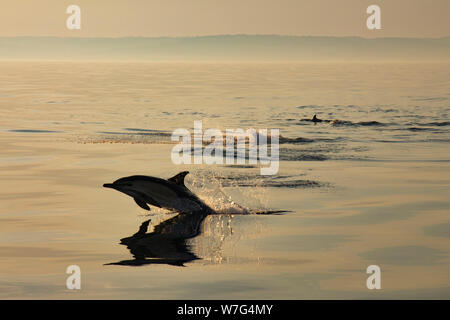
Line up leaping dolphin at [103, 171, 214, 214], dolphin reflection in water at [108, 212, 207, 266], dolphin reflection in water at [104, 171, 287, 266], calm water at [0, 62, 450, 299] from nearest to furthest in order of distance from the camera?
1. calm water at [0, 62, 450, 299]
2. dolphin reflection in water at [108, 212, 207, 266]
3. dolphin reflection in water at [104, 171, 287, 266]
4. leaping dolphin at [103, 171, 214, 214]

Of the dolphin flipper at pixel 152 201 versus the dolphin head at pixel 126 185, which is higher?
the dolphin head at pixel 126 185

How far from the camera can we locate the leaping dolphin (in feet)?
57.6

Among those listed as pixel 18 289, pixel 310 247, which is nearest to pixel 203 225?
pixel 310 247

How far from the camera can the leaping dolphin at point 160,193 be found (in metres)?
17.5

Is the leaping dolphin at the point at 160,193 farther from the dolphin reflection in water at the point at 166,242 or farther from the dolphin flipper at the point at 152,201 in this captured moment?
the dolphin reflection in water at the point at 166,242

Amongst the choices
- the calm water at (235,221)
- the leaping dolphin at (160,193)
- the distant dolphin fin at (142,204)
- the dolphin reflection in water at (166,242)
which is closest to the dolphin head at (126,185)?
the leaping dolphin at (160,193)

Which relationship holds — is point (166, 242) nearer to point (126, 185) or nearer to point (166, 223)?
point (166, 223)

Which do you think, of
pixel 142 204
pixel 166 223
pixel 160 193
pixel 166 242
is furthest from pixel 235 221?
pixel 166 242

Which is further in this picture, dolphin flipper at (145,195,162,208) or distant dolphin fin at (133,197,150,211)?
dolphin flipper at (145,195,162,208)

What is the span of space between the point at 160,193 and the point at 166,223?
37.1 inches

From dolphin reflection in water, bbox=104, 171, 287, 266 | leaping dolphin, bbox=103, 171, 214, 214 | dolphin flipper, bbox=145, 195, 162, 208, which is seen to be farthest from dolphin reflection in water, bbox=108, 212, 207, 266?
dolphin flipper, bbox=145, 195, 162, 208

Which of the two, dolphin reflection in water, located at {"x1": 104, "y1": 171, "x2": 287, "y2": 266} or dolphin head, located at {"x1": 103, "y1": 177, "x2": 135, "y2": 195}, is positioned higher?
dolphin head, located at {"x1": 103, "y1": 177, "x2": 135, "y2": 195}

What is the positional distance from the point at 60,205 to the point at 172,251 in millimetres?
5350

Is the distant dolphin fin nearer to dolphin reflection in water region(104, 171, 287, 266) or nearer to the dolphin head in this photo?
dolphin reflection in water region(104, 171, 287, 266)
